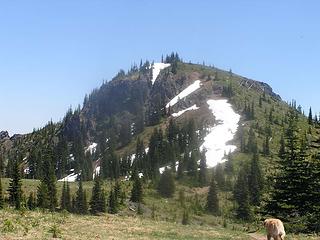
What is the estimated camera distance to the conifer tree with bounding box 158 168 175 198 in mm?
169500

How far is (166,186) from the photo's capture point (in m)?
172

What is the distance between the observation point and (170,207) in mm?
154125

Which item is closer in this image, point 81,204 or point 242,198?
point 81,204

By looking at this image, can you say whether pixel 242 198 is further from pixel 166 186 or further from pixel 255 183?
pixel 166 186

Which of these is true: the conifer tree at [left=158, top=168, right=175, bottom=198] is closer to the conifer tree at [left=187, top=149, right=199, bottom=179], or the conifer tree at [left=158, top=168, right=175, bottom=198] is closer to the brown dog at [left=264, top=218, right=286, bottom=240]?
the conifer tree at [left=187, top=149, right=199, bottom=179]

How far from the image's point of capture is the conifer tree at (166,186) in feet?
556

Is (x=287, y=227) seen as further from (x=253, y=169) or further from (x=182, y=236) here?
(x=253, y=169)

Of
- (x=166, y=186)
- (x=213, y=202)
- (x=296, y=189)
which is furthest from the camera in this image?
(x=166, y=186)

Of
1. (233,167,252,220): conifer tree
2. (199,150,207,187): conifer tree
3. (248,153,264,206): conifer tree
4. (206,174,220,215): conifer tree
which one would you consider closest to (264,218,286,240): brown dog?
(233,167,252,220): conifer tree

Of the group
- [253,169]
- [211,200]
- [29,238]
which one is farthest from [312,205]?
[253,169]

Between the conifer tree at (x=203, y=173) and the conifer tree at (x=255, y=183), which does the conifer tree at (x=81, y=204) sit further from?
the conifer tree at (x=203, y=173)

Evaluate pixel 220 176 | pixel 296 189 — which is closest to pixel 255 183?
pixel 220 176

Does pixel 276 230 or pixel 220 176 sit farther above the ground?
pixel 220 176

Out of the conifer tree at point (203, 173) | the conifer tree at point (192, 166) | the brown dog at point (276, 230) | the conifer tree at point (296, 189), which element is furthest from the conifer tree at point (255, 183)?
the brown dog at point (276, 230)
